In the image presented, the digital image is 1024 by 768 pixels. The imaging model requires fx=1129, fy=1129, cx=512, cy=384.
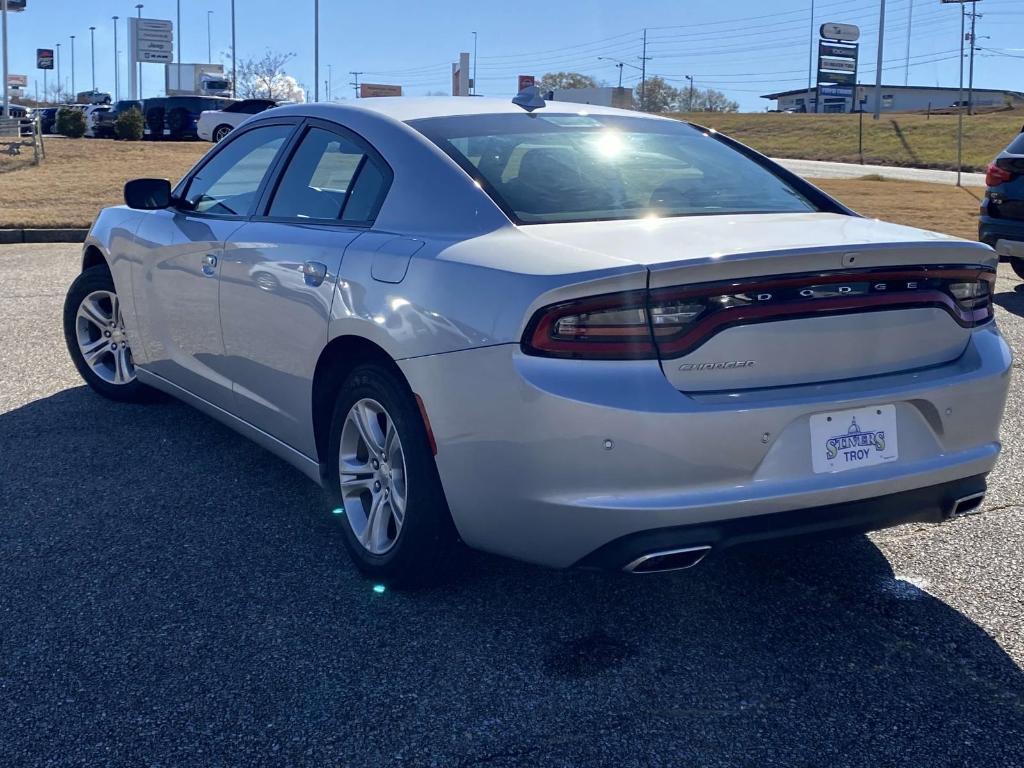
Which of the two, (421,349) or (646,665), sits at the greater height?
(421,349)

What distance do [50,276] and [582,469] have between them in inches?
368

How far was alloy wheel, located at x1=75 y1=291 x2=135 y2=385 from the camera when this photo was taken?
577 cm

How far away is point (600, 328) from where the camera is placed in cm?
290

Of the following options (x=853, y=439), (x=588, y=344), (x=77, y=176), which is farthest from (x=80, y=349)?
(x=77, y=176)

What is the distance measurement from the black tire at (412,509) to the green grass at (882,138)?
44781 millimetres

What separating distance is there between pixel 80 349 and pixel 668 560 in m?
4.11

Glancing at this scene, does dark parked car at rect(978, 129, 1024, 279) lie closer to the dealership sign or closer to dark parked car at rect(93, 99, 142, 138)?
dark parked car at rect(93, 99, 142, 138)

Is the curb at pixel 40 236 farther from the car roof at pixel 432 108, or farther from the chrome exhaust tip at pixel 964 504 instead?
the chrome exhaust tip at pixel 964 504

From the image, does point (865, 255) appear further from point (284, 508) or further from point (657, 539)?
point (284, 508)

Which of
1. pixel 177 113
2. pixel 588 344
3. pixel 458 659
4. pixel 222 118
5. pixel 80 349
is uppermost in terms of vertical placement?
Answer: pixel 177 113

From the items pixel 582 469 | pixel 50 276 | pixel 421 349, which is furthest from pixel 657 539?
pixel 50 276

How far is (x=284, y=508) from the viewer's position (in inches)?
174

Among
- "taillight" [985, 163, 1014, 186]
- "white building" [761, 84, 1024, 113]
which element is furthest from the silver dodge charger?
"white building" [761, 84, 1024, 113]

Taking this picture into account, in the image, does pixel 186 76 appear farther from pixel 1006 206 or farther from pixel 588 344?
pixel 588 344
